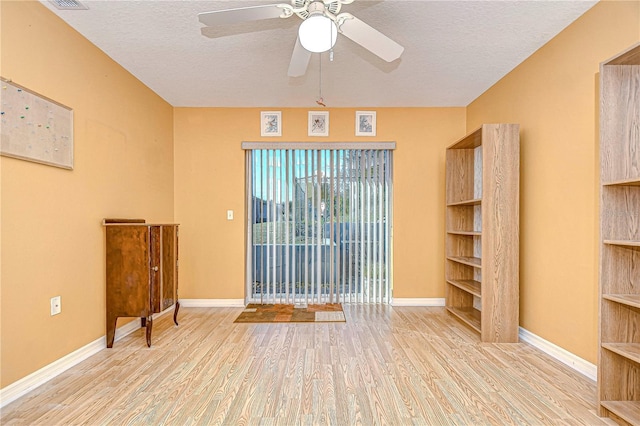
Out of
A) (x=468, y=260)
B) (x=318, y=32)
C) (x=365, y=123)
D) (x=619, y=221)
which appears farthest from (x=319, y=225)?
(x=619, y=221)

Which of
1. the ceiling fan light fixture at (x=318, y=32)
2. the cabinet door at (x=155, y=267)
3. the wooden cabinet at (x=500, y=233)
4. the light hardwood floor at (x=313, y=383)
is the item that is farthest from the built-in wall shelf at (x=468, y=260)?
the cabinet door at (x=155, y=267)

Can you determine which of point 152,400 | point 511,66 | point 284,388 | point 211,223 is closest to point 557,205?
point 511,66

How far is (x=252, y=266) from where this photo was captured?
4535 millimetres

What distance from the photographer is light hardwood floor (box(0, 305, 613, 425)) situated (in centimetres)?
195

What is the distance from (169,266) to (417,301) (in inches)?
114

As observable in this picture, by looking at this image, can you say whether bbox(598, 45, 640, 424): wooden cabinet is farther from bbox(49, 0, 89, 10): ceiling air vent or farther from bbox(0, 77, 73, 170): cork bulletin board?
bbox(0, 77, 73, 170): cork bulletin board

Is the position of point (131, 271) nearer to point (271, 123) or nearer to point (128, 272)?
point (128, 272)

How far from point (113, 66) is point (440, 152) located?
3.64 m

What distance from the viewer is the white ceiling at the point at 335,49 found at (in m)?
2.38

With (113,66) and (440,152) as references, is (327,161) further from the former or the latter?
(113,66)

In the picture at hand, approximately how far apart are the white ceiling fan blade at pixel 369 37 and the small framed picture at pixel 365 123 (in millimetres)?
2119

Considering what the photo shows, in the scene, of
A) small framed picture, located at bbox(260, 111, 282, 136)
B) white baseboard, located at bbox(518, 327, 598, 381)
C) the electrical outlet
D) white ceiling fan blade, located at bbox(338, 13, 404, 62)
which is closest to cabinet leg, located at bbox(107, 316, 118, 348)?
the electrical outlet

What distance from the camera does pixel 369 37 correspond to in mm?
2123

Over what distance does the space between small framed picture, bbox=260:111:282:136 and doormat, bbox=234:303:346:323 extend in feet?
7.03
